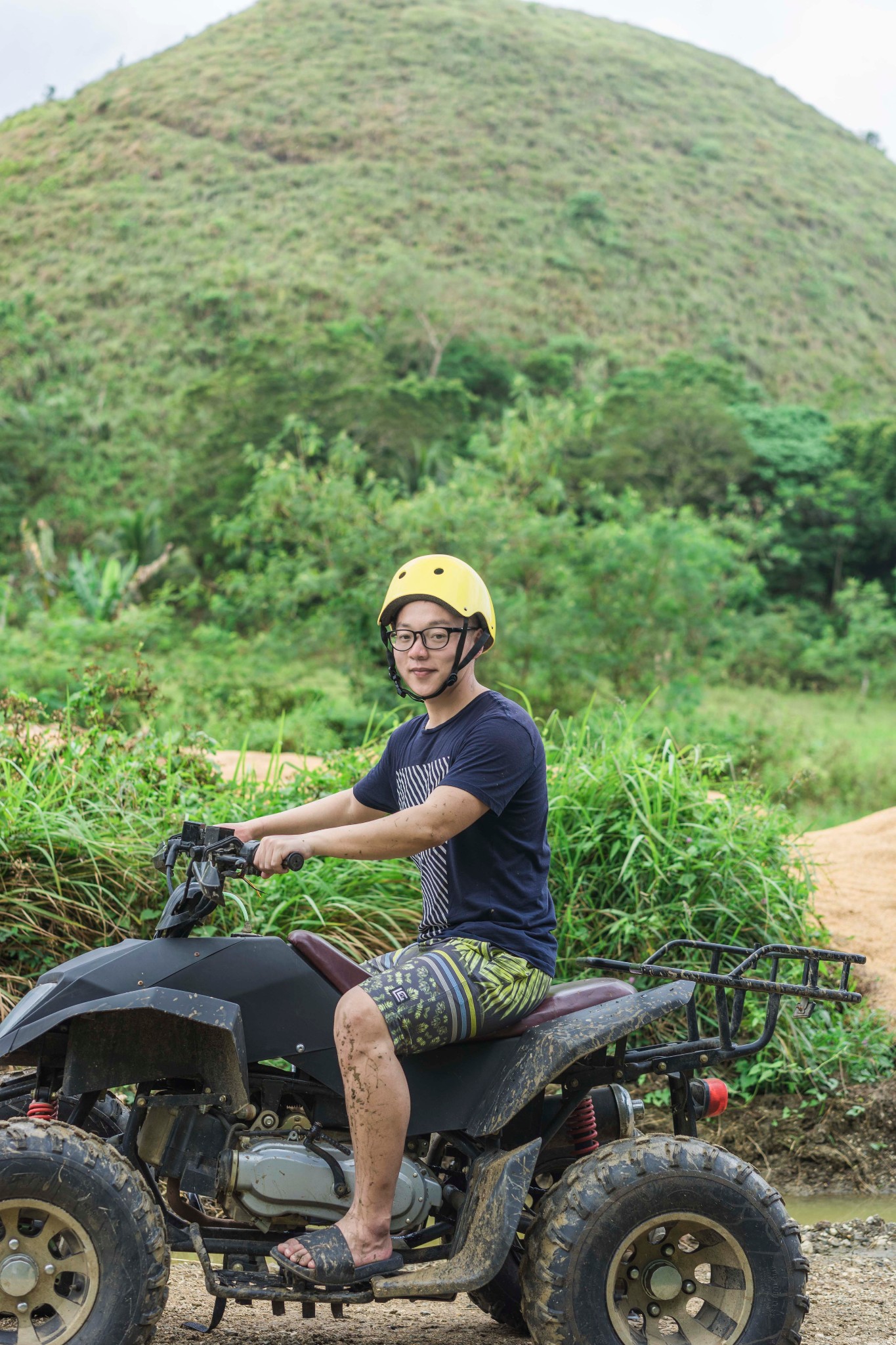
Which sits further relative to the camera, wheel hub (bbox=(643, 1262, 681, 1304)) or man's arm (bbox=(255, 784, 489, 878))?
wheel hub (bbox=(643, 1262, 681, 1304))

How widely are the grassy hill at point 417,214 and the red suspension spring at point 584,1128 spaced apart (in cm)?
2709

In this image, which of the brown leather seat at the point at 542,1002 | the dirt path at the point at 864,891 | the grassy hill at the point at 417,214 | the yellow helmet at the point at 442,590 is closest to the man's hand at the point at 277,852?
the brown leather seat at the point at 542,1002

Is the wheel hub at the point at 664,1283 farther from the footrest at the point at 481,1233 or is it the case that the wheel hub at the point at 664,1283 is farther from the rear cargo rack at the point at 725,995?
the rear cargo rack at the point at 725,995

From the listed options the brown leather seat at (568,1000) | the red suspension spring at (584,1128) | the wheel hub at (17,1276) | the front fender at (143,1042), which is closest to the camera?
the wheel hub at (17,1276)

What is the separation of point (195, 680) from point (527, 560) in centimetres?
469

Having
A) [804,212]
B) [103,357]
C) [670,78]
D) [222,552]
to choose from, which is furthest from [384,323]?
[670,78]

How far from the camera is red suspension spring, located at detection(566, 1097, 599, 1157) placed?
308cm

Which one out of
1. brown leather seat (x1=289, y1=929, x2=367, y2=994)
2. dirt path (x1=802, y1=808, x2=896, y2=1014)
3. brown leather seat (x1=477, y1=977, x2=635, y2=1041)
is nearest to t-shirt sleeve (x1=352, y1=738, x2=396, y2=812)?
brown leather seat (x1=289, y1=929, x2=367, y2=994)

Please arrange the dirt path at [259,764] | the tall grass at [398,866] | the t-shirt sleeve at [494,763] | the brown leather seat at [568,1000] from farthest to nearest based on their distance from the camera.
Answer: the dirt path at [259,764]
the tall grass at [398,866]
the brown leather seat at [568,1000]
the t-shirt sleeve at [494,763]

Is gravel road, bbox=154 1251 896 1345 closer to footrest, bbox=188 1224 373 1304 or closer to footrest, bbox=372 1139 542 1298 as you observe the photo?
footrest, bbox=188 1224 373 1304

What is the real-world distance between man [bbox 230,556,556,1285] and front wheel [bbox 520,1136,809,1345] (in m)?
0.38

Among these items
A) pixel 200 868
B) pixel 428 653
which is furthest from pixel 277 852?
pixel 428 653

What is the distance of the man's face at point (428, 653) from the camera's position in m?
2.97

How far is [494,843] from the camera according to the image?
2.90m
